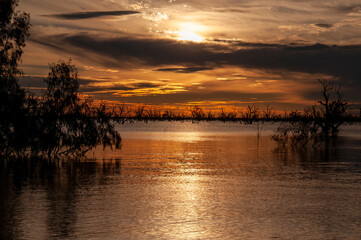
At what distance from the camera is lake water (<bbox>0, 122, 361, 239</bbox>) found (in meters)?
14.2

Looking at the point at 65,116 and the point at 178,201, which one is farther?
the point at 65,116

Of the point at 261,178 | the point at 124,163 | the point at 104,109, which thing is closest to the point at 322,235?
the point at 261,178

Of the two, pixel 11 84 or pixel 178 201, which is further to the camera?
pixel 11 84

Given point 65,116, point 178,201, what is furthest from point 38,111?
point 178,201

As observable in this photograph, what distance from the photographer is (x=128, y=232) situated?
13891 mm

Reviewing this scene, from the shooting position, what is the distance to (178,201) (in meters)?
19.2

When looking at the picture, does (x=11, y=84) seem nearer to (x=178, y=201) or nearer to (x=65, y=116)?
(x=65, y=116)

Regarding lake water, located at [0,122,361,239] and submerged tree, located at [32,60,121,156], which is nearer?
lake water, located at [0,122,361,239]

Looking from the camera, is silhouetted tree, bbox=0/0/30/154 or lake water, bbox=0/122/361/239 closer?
lake water, bbox=0/122/361/239

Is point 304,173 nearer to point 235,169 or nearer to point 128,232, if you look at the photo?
point 235,169

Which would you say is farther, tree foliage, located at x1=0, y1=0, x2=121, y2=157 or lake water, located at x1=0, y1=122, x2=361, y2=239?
tree foliage, located at x1=0, y1=0, x2=121, y2=157

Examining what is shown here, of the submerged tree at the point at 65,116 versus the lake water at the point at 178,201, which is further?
the submerged tree at the point at 65,116

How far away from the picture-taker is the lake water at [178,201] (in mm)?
14156

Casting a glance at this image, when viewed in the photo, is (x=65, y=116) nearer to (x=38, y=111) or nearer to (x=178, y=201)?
(x=38, y=111)
